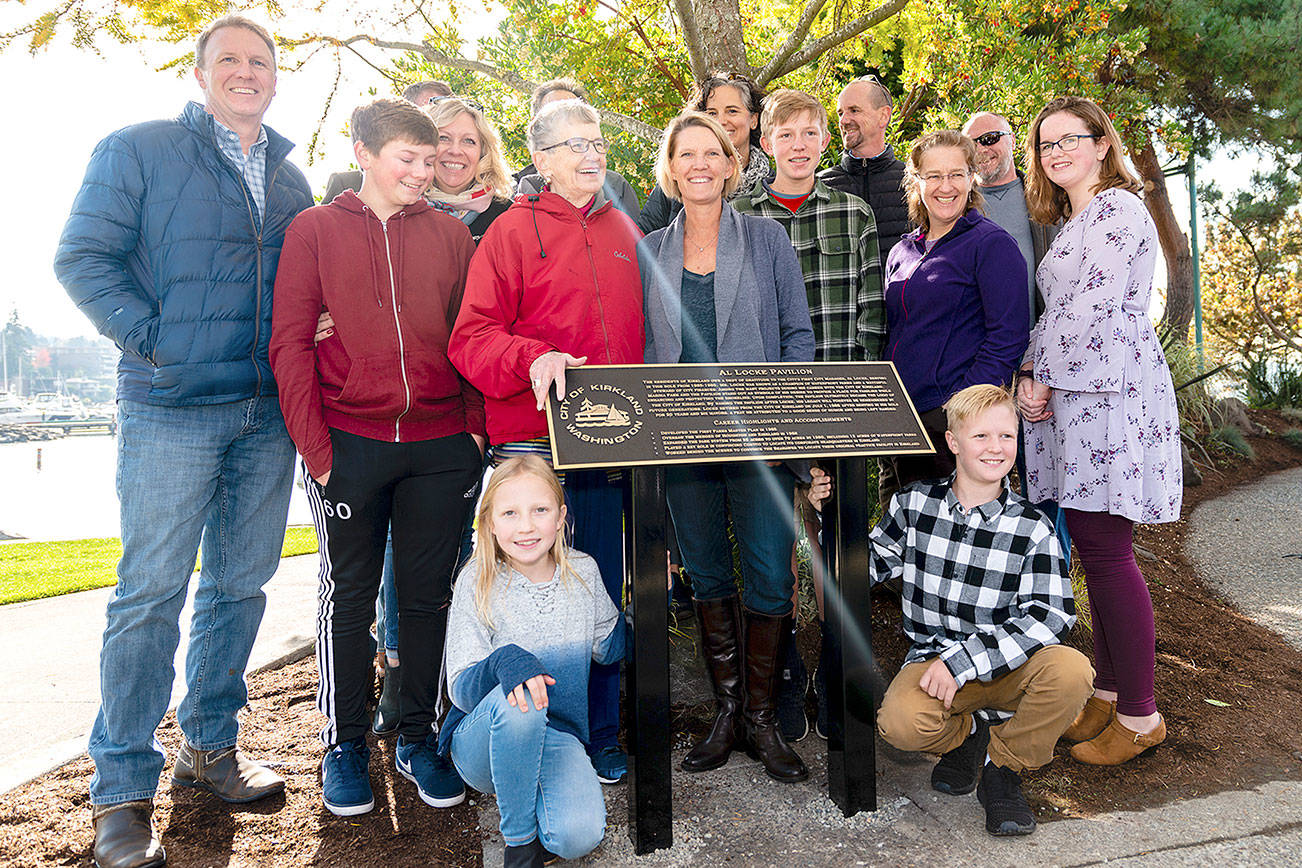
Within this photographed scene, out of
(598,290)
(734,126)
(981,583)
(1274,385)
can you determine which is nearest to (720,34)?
(734,126)

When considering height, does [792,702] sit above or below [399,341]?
below

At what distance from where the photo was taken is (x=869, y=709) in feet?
9.01

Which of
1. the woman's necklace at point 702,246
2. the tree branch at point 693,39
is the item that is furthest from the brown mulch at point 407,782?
the tree branch at point 693,39

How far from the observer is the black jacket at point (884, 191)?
3.79 meters

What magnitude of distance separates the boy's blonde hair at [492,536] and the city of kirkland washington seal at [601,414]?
25cm

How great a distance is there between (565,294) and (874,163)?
187cm

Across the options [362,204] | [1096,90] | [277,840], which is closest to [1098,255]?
[362,204]

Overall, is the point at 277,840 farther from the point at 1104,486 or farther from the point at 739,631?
the point at 1104,486

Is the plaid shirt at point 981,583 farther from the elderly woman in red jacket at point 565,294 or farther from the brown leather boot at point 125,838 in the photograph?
the brown leather boot at point 125,838

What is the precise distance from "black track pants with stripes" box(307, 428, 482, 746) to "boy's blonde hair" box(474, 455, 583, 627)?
28 centimetres

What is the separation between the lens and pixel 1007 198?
3682 millimetres

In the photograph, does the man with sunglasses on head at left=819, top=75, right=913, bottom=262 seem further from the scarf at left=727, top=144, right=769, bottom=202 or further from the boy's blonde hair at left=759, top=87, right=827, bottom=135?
the boy's blonde hair at left=759, top=87, right=827, bottom=135

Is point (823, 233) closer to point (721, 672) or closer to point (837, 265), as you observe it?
point (837, 265)

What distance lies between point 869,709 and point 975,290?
1.59 metres
